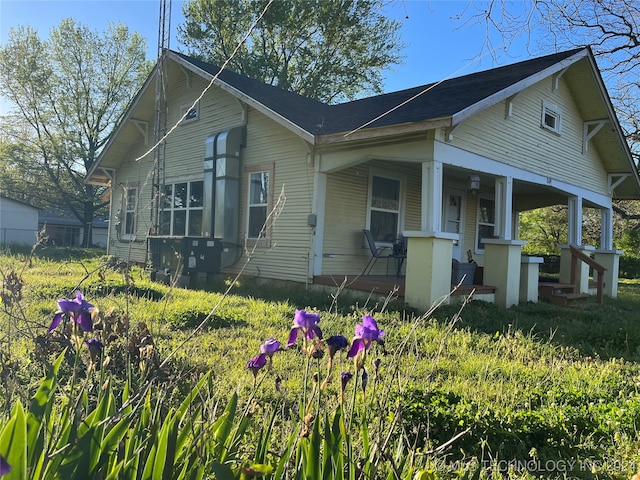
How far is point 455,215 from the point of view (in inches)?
511

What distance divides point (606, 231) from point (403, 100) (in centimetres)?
725

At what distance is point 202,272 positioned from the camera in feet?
34.8

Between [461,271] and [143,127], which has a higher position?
[143,127]

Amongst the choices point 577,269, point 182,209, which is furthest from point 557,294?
point 182,209

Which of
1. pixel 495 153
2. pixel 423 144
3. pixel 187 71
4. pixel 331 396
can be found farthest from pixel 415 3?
pixel 187 71

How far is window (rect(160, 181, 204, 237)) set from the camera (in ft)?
40.1

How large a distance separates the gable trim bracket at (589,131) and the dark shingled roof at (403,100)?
2847mm

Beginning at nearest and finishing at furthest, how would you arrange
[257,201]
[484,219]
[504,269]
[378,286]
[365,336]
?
1. [365,336]
2. [378,286]
3. [504,269]
4. [257,201]
5. [484,219]

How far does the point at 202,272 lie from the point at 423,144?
18.4ft

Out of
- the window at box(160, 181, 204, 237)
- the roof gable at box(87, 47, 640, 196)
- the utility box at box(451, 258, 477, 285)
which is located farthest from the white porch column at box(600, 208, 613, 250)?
the window at box(160, 181, 204, 237)

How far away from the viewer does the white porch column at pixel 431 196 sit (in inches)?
295

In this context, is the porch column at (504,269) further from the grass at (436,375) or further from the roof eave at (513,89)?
the roof eave at (513,89)

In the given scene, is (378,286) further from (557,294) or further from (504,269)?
(557,294)

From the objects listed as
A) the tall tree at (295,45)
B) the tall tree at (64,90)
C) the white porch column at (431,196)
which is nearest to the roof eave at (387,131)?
the white porch column at (431,196)
